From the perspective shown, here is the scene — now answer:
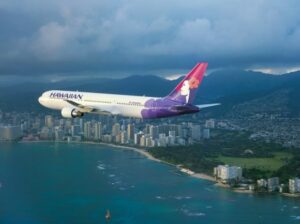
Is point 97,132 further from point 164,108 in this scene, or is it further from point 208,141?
point 164,108

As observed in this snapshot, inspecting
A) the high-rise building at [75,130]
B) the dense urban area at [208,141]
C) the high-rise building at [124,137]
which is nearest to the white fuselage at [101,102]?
the dense urban area at [208,141]

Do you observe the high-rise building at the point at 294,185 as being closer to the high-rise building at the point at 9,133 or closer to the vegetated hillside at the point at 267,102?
the high-rise building at the point at 9,133

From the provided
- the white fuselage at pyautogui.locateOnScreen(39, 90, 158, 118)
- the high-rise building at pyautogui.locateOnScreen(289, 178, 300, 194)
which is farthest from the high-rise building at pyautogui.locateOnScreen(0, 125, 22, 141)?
the white fuselage at pyautogui.locateOnScreen(39, 90, 158, 118)

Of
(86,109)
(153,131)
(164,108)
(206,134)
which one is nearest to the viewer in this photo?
(164,108)

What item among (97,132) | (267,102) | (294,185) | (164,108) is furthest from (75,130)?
(164,108)

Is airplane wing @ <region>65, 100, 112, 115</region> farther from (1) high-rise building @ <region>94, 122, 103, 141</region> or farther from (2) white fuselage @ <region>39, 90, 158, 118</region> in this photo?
(1) high-rise building @ <region>94, 122, 103, 141</region>

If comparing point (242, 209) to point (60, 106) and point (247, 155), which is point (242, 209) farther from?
point (247, 155)
